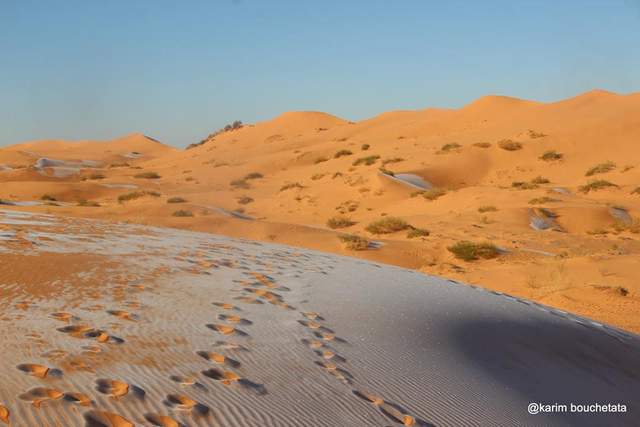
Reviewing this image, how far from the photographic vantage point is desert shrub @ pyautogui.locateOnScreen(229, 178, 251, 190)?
109 ft

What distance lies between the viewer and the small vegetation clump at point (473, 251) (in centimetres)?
1384

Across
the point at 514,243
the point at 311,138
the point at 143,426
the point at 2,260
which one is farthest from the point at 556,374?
the point at 311,138

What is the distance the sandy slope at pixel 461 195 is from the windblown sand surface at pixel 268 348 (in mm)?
4266

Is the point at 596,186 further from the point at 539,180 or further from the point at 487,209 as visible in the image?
the point at 487,209

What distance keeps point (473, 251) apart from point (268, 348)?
34.5ft

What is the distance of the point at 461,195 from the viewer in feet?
76.4

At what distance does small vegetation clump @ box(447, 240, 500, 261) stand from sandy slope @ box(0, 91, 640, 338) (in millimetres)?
204

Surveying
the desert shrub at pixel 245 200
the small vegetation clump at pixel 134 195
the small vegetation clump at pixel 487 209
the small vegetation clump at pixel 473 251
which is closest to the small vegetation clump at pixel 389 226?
the small vegetation clump at pixel 487 209

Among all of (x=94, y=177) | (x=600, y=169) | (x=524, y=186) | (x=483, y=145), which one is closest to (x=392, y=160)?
(x=483, y=145)

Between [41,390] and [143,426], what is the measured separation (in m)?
0.59

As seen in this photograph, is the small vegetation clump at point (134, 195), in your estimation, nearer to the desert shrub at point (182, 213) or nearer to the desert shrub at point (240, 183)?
the desert shrub at point (240, 183)

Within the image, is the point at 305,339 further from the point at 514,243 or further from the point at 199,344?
the point at 514,243

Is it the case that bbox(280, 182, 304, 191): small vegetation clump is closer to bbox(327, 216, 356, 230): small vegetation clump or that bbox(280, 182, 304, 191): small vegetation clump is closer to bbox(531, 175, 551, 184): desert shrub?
bbox(327, 216, 356, 230): small vegetation clump

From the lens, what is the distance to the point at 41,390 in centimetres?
295
